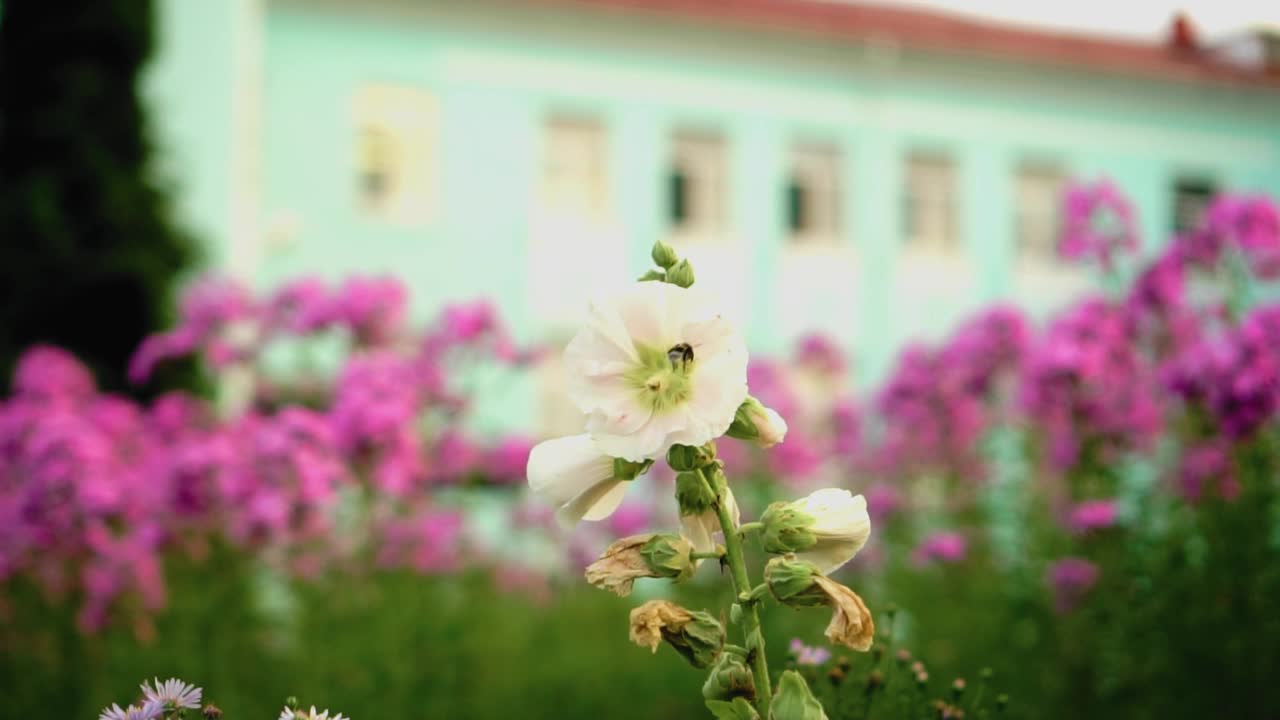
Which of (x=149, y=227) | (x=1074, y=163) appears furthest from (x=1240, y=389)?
(x=1074, y=163)

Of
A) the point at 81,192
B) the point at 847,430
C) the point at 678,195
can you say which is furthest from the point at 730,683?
the point at 678,195

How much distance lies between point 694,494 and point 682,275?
0.23m

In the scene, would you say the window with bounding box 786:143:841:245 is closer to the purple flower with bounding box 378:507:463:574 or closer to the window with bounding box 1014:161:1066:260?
the window with bounding box 1014:161:1066:260

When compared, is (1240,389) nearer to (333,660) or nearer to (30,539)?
(333,660)

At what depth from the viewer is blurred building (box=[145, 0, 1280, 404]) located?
14.9 metres

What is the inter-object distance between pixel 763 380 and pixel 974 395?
155cm

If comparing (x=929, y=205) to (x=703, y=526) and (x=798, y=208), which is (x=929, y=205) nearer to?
(x=798, y=208)

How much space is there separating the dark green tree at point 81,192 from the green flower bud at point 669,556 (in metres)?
8.86

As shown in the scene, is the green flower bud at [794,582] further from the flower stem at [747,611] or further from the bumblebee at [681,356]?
the bumblebee at [681,356]

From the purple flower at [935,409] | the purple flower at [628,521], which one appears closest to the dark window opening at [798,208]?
the purple flower at [628,521]

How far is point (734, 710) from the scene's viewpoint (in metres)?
1.47

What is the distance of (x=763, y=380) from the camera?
7598 millimetres

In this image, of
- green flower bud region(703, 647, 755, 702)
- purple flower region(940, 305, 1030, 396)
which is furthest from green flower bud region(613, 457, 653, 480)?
purple flower region(940, 305, 1030, 396)

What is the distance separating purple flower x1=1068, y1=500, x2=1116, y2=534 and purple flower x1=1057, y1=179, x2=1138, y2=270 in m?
1.42
